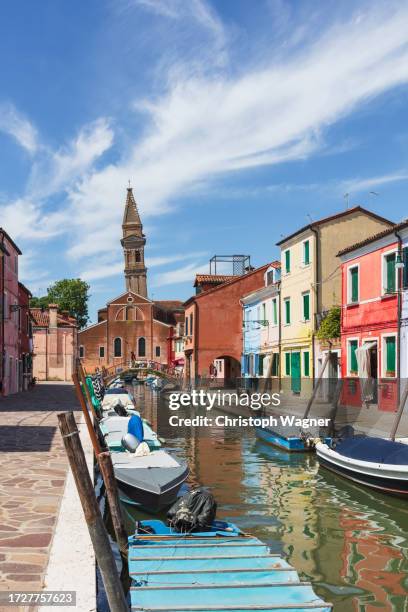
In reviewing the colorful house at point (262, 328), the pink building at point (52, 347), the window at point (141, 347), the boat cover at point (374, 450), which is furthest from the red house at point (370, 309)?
the window at point (141, 347)

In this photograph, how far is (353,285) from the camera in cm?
2580

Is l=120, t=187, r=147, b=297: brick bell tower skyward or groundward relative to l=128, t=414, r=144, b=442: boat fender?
skyward

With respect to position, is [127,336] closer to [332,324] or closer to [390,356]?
[332,324]

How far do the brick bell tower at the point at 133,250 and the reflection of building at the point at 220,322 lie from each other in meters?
57.1

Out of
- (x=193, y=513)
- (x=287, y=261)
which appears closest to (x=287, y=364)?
(x=287, y=261)

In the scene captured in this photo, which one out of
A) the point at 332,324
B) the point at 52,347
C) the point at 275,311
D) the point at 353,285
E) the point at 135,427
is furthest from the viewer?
the point at 52,347

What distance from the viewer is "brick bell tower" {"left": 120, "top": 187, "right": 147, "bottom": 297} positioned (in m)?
103

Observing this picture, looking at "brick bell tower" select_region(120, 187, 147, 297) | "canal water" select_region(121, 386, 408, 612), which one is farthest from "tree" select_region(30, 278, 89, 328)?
"canal water" select_region(121, 386, 408, 612)

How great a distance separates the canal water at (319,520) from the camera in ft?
24.8

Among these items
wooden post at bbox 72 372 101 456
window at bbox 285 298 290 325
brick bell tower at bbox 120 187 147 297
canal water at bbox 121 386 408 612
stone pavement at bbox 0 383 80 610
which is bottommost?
canal water at bbox 121 386 408 612

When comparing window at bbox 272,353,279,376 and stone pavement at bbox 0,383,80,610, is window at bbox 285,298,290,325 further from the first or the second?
stone pavement at bbox 0,383,80,610

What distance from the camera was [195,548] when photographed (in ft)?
22.9

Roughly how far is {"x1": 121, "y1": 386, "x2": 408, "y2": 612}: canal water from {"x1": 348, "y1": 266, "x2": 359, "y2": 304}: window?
9.05m

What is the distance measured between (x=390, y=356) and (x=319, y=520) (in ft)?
42.4
